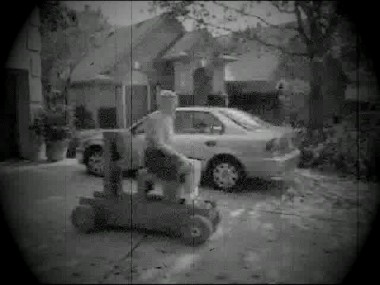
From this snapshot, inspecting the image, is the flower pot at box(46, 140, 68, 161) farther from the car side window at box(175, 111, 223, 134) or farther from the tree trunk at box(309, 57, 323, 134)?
the tree trunk at box(309, 57, 323, 134)

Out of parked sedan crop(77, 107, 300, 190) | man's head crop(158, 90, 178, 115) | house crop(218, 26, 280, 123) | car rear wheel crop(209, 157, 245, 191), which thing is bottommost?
car rear wheel crop(209, 157, 245, 191)

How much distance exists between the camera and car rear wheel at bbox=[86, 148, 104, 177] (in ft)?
24.2

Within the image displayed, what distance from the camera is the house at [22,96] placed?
25.5 ft

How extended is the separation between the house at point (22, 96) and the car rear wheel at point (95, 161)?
1738 millimetres

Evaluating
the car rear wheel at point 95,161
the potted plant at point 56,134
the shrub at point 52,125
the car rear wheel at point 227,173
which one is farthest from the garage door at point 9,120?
the car rear wheel at point 227,173

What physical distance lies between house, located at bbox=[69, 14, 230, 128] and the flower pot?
42.1 inches

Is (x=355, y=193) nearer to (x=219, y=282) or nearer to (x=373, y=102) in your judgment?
(x=373, y=102)

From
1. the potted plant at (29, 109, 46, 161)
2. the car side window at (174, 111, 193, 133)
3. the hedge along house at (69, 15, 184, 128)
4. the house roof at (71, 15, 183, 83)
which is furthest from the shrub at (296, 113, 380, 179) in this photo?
the potted plant at (29, 109, 46, 161)

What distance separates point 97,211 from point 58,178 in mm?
2960

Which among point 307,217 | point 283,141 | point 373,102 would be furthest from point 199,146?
point 373,102

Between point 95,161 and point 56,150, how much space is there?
1.63 meters

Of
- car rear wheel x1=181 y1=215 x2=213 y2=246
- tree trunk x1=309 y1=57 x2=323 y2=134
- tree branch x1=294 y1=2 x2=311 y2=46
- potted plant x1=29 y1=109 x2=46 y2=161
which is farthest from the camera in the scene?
potted plant x1=29 y1=109 x2=46 y2=161

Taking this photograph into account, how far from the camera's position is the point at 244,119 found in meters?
6.40

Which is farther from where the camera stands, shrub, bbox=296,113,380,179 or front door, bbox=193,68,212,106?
front door, bbox=193,68,212,106
